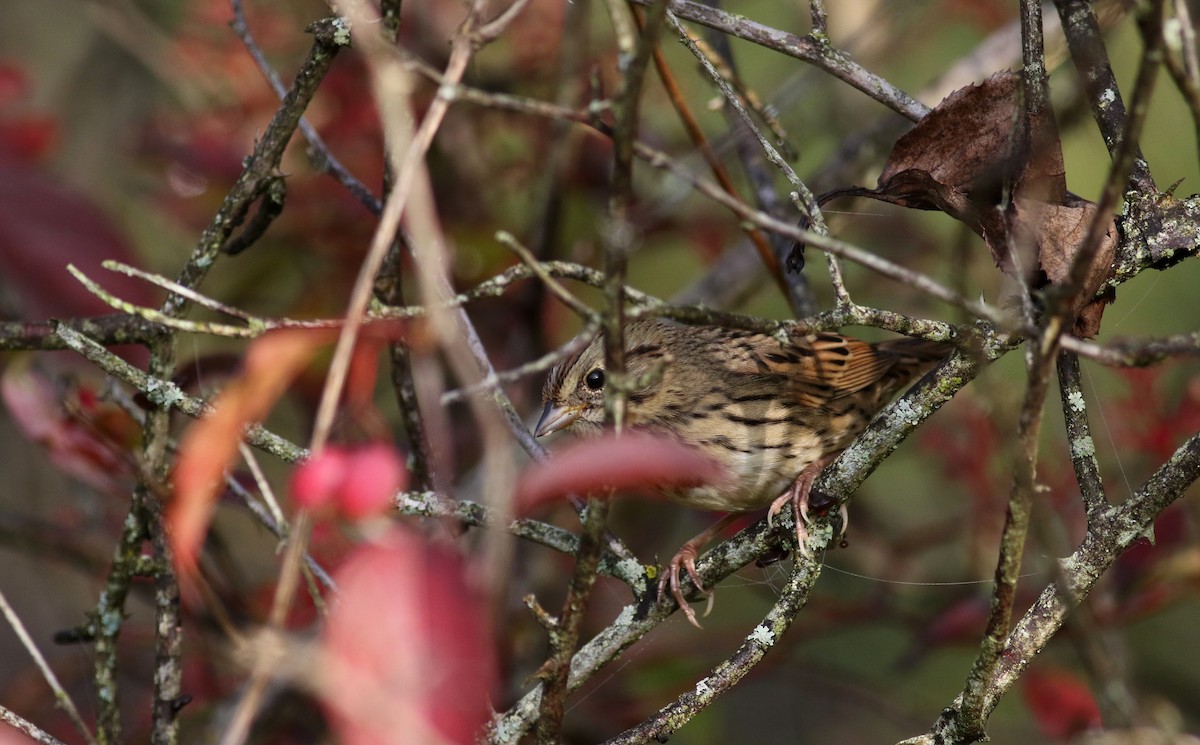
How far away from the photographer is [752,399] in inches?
116

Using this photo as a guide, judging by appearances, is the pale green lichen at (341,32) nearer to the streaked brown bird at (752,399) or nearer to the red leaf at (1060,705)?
the streaked brown bird at (752,399)

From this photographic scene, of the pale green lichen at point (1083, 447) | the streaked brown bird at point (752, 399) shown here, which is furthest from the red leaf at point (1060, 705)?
the pale green lichen at point (1083, 447)

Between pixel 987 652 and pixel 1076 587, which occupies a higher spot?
pixel 1076 587

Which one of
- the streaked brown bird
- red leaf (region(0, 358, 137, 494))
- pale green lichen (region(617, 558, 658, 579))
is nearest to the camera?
pale green lichen (region(617, 558, 658, 579))

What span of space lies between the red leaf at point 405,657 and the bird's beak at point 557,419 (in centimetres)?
197

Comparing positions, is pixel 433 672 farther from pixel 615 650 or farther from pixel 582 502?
pixel 582 502

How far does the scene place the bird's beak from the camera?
3.03m

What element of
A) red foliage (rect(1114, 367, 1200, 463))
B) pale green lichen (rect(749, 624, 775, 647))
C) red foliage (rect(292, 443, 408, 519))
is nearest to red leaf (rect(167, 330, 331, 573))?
red foliage (rect(292, 443, 408, 519))

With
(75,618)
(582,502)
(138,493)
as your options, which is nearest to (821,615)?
(582,502)

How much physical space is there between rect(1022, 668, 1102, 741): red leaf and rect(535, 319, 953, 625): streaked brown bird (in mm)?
833

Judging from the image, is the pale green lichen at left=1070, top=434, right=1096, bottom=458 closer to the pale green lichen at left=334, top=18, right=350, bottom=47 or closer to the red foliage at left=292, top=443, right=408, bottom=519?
the red foliage at left=292, top=443, right=408, bottom=519

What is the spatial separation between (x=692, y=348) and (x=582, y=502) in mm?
1055

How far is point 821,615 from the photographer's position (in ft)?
11.2

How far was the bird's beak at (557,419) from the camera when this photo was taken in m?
3.03
